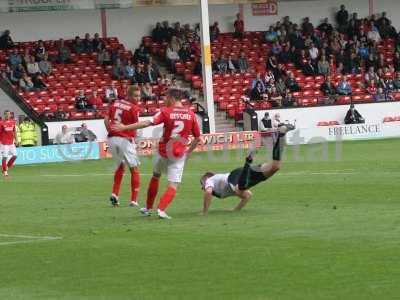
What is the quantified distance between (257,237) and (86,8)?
116 ft

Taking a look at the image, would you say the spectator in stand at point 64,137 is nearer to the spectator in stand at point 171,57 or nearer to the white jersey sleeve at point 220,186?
the spectator in stand at point 171,57

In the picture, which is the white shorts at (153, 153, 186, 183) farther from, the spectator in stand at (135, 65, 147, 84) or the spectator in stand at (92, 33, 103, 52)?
the spectator in stand at (92, 33, 103, 52)

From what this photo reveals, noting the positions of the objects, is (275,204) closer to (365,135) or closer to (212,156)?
(212,156)

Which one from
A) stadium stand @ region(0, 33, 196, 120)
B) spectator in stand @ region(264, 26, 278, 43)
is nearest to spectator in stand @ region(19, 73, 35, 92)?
stadium stand @ region(0, 33, 196, 120)

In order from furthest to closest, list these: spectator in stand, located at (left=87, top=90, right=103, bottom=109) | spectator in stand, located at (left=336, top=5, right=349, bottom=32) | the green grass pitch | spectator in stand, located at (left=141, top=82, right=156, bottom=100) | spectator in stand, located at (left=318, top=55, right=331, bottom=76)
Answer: spectator in stand, located at (left=336, top=5, right=349, bottom=32), spectator in stand, located at (left=318, top=55, right=331, bottom=76), spectator in stand, located at (left=141, top=82, right=156, bottom=100), spectator in stand, located at (left=87, top=90, right=103, bottom=109), the green grass pitch

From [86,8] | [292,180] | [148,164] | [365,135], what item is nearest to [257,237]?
[292,180]

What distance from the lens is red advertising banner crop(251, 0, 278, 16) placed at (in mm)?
53469

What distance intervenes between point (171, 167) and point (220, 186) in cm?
98

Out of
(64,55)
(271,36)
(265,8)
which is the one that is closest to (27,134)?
(64,55)

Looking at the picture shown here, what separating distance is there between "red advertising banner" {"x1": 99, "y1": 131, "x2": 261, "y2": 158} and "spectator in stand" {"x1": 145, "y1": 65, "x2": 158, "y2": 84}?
5.86 meters

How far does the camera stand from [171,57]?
4862 centimetres

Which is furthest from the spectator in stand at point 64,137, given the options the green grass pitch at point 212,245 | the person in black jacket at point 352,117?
the green grass pitch at point 212,245

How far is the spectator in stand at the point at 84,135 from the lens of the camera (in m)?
40.5

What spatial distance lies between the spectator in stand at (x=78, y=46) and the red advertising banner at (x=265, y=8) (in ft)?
32.7
